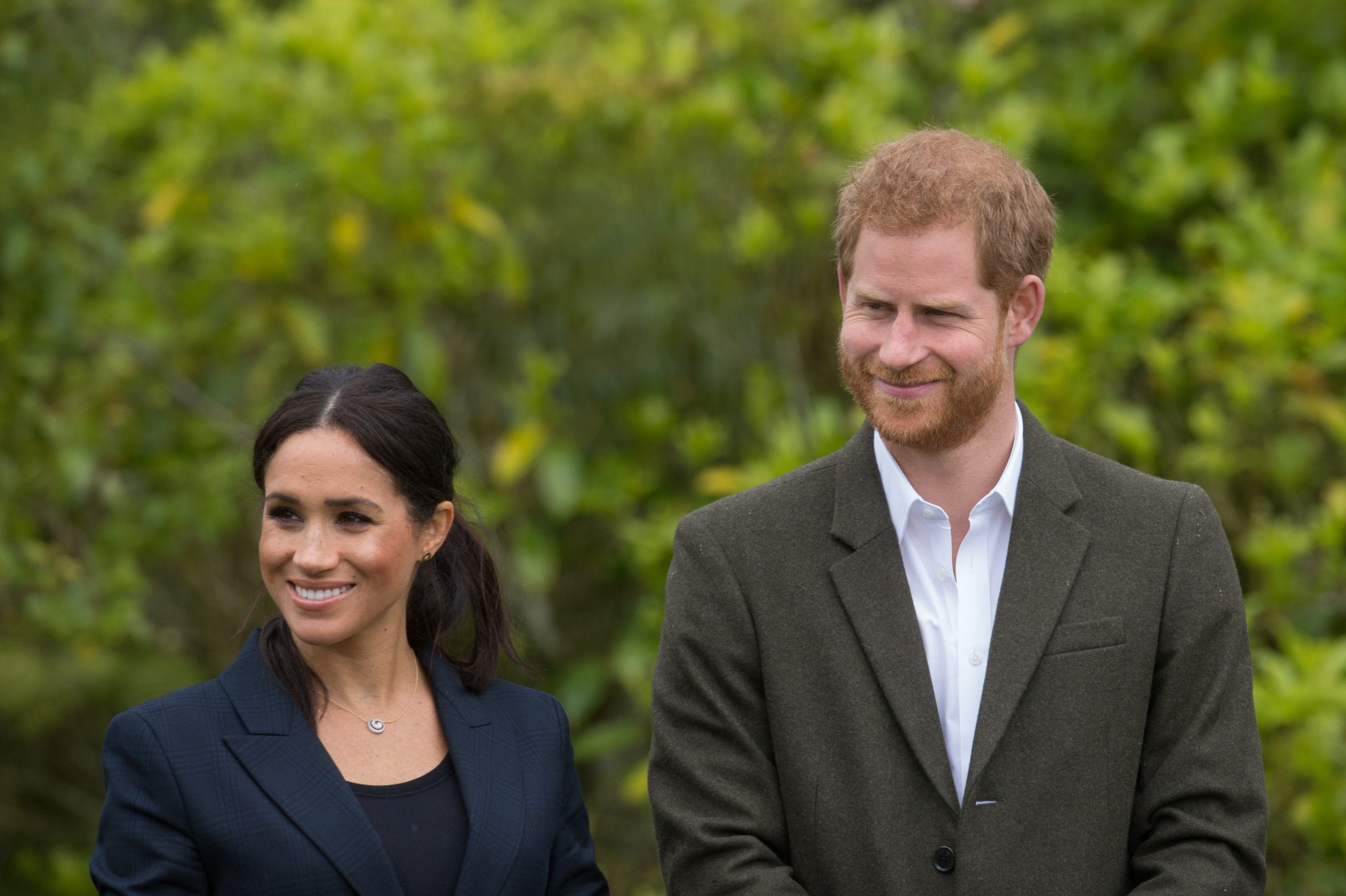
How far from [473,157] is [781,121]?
3.33 feet

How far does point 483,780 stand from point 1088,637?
0.95 metres

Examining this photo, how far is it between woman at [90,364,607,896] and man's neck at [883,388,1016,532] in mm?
721

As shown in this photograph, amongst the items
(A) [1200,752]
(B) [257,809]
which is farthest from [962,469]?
(B) [257,809]

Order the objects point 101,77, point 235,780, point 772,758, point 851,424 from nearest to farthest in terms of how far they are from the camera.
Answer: point 235,780, point 772,758, point 851,424, point 101,77

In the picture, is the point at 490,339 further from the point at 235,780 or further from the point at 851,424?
the point at 235,780

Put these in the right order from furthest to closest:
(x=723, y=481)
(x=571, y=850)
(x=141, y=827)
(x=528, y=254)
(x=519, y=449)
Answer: (x=528, y=254) → (x=519, y=449) → (x=723, y=481) → (x=571, y=850) → (x=141, y=827)

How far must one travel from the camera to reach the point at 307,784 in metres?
2.24

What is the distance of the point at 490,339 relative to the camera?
5.25 m

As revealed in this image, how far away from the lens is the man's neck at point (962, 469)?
7.87ft

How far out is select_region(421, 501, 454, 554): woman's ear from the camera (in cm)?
246

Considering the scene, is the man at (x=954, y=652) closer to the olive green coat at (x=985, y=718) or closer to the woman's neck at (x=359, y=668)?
the olive green coat at (x=985, y=718)

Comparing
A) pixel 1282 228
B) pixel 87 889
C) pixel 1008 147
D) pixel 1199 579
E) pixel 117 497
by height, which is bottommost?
pixel 87 889

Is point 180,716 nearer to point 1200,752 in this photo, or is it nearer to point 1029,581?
point 1029,581

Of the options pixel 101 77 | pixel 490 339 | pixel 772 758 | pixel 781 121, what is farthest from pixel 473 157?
pixel 772 758
